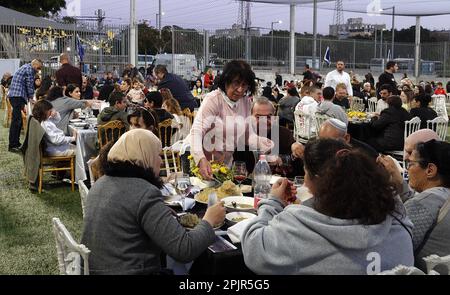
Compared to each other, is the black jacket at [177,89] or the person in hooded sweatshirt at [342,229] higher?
the black jacket at [177,89]

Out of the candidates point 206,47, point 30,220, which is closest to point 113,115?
point 30,220

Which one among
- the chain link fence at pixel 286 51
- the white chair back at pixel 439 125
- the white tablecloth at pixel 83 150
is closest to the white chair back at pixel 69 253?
the white tablecloth at pixel 83 150

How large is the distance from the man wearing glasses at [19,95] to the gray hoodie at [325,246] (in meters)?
8.47

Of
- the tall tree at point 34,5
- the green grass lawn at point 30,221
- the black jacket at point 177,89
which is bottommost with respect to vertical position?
the green grass lawn at point 30,221

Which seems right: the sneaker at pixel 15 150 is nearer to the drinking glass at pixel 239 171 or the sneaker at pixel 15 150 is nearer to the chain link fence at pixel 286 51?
the drinking glass at pixel 239 171

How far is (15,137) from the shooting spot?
9.38 m

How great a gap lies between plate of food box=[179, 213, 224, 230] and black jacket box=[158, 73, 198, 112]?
6.62 meters

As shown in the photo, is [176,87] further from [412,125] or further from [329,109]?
[412,125]

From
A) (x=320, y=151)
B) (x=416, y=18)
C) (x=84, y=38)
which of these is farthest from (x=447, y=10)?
(x=320, y=151)

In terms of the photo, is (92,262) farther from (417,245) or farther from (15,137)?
(15,137)

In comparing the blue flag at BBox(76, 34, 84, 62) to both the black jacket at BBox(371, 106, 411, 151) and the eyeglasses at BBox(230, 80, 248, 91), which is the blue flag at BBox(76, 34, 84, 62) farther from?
the eyeglasses at BBox(230, 80, 248, 91)

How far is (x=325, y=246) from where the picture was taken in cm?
175

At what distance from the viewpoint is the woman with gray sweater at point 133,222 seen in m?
2.22

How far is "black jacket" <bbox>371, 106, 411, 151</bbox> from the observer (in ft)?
25.0
